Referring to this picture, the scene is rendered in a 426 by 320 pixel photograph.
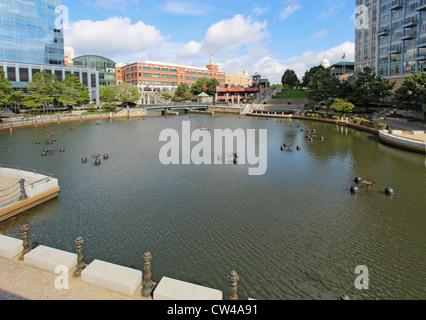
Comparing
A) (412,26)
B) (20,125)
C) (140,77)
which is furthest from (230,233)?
(140,77)

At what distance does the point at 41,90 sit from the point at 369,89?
8652cm

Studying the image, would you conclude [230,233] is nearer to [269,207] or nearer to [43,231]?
[269,207]

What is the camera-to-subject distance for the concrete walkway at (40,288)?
30.9 ft

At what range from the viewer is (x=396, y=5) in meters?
76.0

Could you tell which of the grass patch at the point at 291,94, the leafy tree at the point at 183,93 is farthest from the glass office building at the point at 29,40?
the grass patch at the point at 291,94

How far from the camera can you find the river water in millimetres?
13133

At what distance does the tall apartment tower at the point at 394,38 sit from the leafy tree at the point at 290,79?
51.2m

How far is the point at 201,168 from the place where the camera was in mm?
31531

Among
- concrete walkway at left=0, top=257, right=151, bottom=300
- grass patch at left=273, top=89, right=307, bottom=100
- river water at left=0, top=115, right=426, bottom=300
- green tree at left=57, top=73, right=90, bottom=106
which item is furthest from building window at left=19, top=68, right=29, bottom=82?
concrete walkway at left=0, top=257, right=151, bottom=300

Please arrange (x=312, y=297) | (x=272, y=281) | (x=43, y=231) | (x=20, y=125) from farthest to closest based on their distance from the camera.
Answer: (x=20, y=125) < (x=43, y=231) < (x=272, y=281) < (x=312, y=297)

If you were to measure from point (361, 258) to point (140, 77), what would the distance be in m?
147

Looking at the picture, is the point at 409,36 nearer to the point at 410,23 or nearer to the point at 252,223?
the point at 410,23

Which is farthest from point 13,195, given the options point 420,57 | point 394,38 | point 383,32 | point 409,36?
point 383,32

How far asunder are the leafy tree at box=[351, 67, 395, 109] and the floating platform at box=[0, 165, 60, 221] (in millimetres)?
72028
